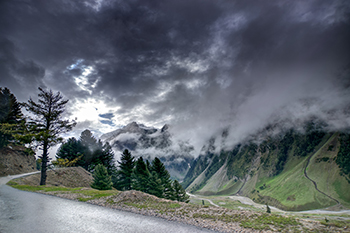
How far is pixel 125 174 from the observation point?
48.5m

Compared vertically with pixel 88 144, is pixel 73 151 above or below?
below

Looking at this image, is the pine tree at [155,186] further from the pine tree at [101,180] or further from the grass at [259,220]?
the grass at [259,220]

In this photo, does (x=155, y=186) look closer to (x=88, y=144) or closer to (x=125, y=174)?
(x=125, y=174)

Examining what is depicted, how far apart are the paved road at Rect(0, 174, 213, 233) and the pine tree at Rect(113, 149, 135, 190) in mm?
32734

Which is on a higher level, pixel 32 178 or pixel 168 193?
pixel 32 178

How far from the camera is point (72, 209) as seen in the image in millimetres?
15570

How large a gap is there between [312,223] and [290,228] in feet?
6.58

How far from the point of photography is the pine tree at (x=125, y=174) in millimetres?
47812

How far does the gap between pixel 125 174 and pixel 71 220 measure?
1477 inches

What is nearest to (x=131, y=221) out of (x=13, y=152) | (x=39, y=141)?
(x=39, y=141)

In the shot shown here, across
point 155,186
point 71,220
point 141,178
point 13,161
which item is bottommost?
point 155,186

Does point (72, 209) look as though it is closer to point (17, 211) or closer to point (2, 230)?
point (17, 211)

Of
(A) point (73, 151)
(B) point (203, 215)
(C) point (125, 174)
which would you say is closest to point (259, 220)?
(B) point (203, 215)

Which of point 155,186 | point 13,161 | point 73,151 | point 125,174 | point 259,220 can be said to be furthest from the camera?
point 73,151
